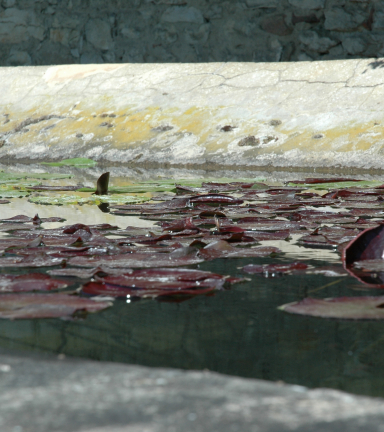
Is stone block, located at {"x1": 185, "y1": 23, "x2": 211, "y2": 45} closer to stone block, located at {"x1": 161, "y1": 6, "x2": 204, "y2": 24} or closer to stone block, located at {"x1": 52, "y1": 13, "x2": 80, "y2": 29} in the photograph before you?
stone block, located at {"x1": 161, "y1": 6, "x2": 204, "y2": 24}

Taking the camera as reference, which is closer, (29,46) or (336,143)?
(336,143)

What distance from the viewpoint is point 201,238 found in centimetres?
152

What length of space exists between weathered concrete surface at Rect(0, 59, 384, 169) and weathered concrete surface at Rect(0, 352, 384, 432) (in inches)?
152

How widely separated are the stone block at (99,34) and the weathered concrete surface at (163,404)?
760cm

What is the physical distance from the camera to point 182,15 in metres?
7.40

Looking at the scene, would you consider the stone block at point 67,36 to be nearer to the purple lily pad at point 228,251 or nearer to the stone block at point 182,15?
the stone block at point 182,15

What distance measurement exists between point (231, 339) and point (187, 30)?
705cm

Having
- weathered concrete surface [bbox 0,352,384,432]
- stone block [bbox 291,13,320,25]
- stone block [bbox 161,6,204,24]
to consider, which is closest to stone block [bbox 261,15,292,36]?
stone block [bbox 291,13,320,25]

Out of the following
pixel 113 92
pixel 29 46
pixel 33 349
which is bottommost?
pixel 33 349

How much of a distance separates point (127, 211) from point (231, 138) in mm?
2774

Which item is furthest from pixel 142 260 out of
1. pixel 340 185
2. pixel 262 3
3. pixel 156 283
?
pixel 262 3

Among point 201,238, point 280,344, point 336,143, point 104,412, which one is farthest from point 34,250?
point 336,143

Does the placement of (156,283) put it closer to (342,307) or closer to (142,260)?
(142,260)

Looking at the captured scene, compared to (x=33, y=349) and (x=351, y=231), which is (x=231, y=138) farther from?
(x=33, y=349)
